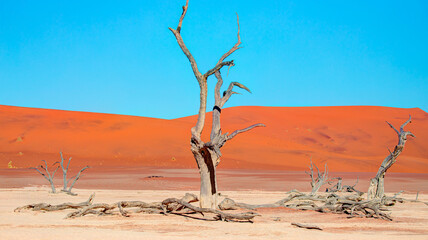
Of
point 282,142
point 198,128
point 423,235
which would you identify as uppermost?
point 282,142

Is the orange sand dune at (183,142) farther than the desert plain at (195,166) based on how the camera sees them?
Yes

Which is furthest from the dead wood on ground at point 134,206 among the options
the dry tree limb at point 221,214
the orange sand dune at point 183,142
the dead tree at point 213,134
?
the orange sand dune at point 183,142

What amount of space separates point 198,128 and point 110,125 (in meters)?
44.1

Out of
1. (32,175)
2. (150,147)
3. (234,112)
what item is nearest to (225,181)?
(32,175)

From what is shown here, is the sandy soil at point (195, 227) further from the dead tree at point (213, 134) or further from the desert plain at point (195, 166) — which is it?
the dead tree at point (213, 134)

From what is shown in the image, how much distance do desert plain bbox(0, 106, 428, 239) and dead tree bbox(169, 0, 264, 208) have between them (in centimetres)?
63

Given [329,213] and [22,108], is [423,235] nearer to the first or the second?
[329,213]

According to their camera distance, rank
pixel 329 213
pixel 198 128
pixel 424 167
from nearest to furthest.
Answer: pixel 198 128, pixel 329 213, pixel 424 167

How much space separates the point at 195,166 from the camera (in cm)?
3600

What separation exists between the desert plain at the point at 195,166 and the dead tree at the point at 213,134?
625mm

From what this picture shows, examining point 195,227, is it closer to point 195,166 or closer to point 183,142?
point 195,166

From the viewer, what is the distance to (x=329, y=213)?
11016 mm

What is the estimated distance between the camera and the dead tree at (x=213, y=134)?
9.60 m

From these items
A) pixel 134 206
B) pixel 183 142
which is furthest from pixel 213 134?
pixel 183 142
